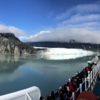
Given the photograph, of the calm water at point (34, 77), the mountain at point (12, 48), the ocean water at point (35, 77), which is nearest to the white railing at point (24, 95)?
the ocean water at point (35, 77)

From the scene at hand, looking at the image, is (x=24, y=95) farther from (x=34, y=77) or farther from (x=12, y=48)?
(x=12, y=48)

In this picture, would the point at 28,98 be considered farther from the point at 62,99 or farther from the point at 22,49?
the point at 22,49

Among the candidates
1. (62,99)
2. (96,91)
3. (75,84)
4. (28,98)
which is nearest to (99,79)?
(96,91)

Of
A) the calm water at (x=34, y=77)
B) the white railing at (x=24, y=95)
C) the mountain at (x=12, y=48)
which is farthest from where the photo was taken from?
the mountain at (x=12, y=48)

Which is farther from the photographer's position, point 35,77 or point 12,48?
point 12,48

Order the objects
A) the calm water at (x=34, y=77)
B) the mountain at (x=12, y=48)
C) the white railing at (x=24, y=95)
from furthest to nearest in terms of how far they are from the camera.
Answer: the mountain at (x=12, y=48), the calm water at (x=34, y=77), the white railing at (x=24, y=95)

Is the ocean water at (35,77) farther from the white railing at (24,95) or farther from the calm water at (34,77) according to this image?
the white railing at (24,95)

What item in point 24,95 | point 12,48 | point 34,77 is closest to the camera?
point 24,95

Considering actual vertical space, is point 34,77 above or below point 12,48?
below

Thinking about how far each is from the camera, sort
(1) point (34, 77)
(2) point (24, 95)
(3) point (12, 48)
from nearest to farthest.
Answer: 1. (2) point (24, 95)
2. (1) point (34, 77)
3. (3) point (12, 48)

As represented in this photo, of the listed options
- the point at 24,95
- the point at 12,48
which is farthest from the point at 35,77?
the point at 12,48

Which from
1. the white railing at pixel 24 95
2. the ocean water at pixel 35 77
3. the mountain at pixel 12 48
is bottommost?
the ocean water at pixel 35 77

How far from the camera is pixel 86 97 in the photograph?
8.34ft

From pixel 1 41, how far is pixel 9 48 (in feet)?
27.8
